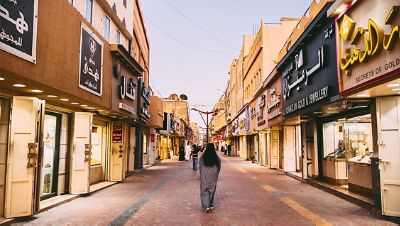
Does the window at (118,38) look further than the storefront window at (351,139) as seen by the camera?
Yes

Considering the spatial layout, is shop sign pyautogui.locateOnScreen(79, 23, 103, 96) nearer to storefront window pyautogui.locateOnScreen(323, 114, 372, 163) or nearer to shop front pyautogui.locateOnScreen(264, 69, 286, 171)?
storefront window pyautogui.locateOnScreen(323, 114, 372, 163)

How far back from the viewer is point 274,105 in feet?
66.1

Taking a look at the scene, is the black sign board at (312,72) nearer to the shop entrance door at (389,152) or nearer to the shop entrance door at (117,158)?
the shop entrance door at (389,152)

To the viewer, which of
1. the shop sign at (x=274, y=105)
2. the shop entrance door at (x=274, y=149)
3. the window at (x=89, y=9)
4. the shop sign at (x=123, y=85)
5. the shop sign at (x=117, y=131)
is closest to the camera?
the window at (x=89, y=9)

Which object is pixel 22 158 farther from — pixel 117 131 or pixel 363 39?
pixel 363 39

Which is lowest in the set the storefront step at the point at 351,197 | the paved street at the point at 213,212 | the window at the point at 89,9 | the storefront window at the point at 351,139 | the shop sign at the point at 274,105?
the paved street at the point at 213,212

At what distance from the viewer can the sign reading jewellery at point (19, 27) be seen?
6.20m

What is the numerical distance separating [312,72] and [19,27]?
9.34m

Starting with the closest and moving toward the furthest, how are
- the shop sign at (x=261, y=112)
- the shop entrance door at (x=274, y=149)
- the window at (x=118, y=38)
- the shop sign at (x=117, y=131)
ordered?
the shop sign at (x=117, y=131) < the window at (x=118, y=38) < the shop entrance door at (x=274, y=149) < the shop sign at (x=261, y=112)

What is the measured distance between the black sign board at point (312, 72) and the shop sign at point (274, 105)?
197 centimetres

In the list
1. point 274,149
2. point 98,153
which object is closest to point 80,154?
point 98,153

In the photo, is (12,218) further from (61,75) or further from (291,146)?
(291,146)

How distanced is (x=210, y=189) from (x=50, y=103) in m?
5.41

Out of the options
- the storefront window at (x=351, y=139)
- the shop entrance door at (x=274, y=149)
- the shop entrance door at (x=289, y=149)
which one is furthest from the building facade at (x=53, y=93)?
the shop entrance door at (x=274, y=149)
